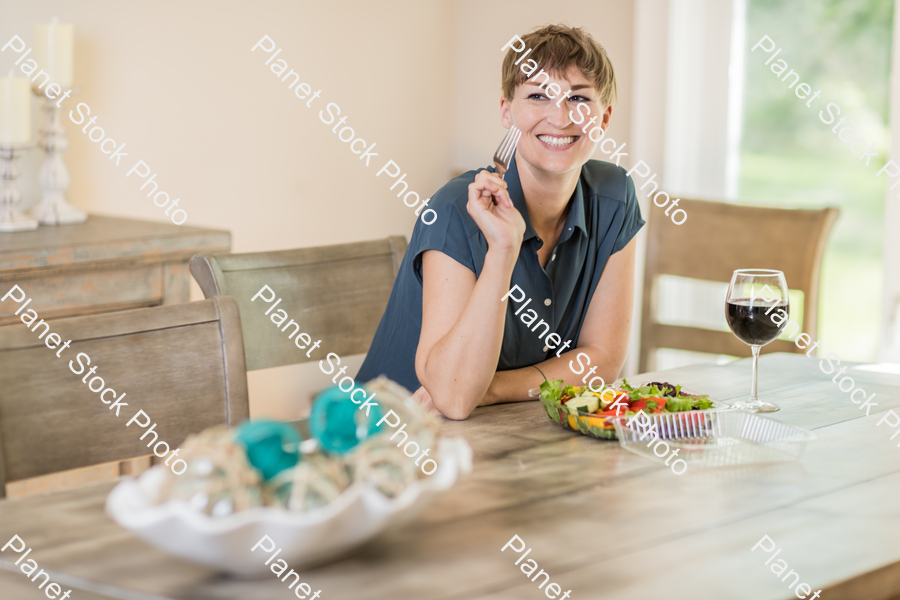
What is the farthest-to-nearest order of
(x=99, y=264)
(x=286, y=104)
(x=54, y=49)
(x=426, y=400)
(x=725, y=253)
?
1. (x=286, y=104)
2. (x=725, y=253)
3. (x=54, y=49)
4. (x=99, y=264)
5. (x=426, y=400)

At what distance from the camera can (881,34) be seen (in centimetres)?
262

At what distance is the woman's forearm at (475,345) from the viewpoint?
1.31 m

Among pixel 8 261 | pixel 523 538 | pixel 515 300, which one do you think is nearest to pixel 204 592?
pixel 523 538

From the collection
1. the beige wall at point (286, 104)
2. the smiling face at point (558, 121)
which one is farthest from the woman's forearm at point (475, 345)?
the beige wall at point (286, 104)

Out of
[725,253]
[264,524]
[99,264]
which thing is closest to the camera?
[264,524]

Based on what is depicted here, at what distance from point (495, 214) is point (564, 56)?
1.09 ft

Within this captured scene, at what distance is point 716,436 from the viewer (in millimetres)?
1153

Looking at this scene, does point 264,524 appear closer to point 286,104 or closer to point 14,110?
point 14,110

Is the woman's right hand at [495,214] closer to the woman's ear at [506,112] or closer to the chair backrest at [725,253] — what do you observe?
the woman's ear at [506,112]

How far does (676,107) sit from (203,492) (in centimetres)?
261

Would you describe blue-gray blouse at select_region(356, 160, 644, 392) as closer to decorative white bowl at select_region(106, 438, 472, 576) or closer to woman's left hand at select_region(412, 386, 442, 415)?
woman's left hand at select_region(412, 386, 442, 415)

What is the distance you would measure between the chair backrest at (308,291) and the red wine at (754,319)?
737mm

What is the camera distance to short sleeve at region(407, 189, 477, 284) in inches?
58.4


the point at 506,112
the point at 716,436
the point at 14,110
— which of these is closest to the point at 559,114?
the point at 506,112
